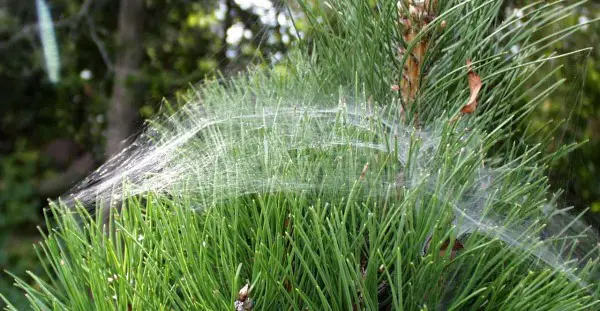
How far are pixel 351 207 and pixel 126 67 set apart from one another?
9.40ft

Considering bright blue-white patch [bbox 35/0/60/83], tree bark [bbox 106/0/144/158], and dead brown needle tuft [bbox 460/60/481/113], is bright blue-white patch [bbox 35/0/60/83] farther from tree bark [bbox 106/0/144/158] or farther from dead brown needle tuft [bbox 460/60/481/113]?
dead brown needle tuft [bbox 460/60/481/113]

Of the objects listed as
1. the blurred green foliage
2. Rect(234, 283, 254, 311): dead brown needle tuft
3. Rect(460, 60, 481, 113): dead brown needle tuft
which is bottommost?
the blurred green foliage

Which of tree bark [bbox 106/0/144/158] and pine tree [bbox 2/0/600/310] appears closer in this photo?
pine tree [bbox 2/0/600/310]

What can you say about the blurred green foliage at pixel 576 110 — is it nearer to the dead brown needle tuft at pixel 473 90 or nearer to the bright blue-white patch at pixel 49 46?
the dead brown needle tuft at pixel 473 90

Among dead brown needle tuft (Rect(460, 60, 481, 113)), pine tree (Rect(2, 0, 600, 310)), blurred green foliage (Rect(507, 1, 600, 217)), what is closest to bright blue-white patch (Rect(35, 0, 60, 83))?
blurred green foliage (Rect(507, 1, 600, 217))

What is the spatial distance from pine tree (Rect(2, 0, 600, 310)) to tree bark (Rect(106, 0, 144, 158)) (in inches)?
95.1

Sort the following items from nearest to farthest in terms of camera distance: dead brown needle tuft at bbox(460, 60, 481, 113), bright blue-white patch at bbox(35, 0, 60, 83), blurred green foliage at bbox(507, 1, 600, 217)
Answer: dead brown needle tuft at bbox(460, 60, 481, 113) < blurred green foliage at bbox(507, 1, 600, 217) < bright blue-white patch at bbox(35, 0, 60, 83)

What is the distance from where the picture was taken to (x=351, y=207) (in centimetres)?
52

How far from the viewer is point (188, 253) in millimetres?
531

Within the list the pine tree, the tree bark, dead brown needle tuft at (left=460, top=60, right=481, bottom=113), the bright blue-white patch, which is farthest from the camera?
the bright blue-white patch

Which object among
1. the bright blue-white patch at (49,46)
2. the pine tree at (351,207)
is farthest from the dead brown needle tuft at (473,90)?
the bright blue-white patch at (49,46)

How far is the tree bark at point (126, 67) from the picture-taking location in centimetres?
305

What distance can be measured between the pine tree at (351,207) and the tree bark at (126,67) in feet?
7.93

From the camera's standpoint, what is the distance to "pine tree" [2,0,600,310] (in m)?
0.51
